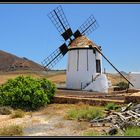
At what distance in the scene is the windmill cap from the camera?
27914 millimetres

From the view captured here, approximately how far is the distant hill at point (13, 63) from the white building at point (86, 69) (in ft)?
216

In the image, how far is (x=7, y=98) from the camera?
18891 millimetres

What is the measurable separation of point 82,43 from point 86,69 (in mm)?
1965

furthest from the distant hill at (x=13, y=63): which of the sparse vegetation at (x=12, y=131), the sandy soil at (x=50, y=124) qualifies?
the sparse vegetation at (x=12, y=131)

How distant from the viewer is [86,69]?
27.8 metres

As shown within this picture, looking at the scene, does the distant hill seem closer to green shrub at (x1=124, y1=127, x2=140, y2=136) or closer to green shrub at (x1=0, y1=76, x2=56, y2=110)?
green shrub at (x1=0, y1=76, x2=56, y2=110)

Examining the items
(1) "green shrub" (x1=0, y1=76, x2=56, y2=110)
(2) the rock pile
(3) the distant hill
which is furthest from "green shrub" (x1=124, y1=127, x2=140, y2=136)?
(3) the distant hill

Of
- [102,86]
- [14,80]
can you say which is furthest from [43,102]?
[102,86]

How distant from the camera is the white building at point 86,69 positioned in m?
27.6

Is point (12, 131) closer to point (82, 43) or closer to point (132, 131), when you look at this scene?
point (132, 131)

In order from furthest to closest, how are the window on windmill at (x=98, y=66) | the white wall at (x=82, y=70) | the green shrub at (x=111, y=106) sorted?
the window on windmill at (x=98, y=66)
the white wall at (x=82, y=70)
the green shrub at (x=111, y=106)

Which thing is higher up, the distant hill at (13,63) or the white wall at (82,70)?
the distant hill at (13,63)

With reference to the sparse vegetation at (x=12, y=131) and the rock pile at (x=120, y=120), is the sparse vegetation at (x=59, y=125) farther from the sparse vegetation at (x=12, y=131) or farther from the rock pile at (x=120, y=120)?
the sparse vegetation at (x=12, y=131)
